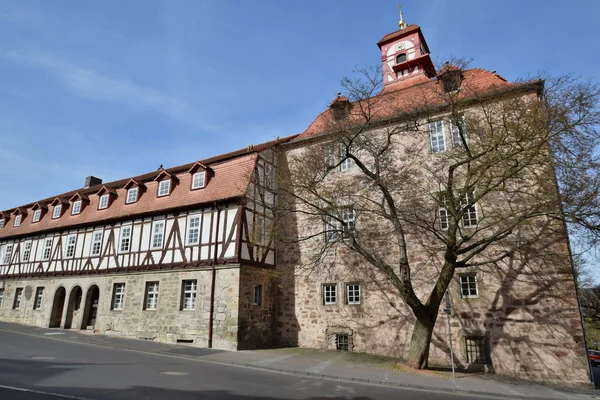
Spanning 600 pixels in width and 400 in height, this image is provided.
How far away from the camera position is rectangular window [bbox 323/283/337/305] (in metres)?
17.1

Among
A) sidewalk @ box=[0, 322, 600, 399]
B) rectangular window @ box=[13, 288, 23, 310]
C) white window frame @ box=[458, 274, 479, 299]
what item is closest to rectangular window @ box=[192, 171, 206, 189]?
sidewalk @ box=[0, 322, 600, 399]

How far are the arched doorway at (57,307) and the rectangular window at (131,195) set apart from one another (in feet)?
22.9

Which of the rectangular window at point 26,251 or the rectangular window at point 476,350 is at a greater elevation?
the rectangular window at point 26,251

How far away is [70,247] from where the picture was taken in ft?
75.5

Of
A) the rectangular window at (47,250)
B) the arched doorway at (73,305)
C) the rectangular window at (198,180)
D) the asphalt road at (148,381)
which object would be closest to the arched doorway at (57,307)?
the arched doorway at (73,305)

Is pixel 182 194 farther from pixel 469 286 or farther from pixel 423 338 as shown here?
pixel 469 286

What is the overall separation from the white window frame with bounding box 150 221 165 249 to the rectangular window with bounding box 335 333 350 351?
967 centimetres

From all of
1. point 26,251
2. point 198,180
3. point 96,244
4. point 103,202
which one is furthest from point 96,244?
point 26,251

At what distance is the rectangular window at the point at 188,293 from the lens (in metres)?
16.9

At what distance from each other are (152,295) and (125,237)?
4.10 meters

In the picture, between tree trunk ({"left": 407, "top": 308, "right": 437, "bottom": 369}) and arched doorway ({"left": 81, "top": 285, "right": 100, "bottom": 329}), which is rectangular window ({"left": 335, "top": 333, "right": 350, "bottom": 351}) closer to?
tree trunk ({"left": 407, "top": 308, "right": 437, "bottom": 369})

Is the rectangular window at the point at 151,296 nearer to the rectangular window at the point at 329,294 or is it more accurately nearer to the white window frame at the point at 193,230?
the white window frame at the point at 193,230

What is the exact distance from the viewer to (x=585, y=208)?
9812 millimetres

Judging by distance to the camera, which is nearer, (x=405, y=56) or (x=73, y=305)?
(x=73, y=305)
